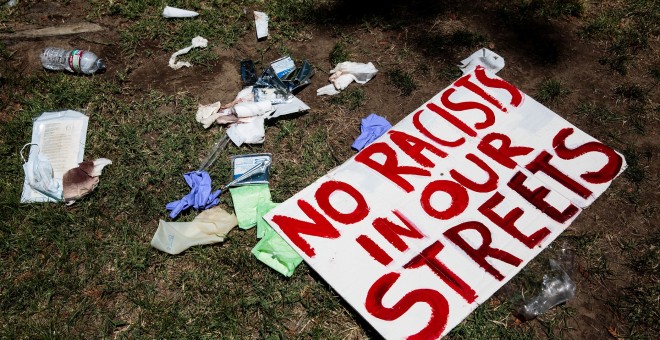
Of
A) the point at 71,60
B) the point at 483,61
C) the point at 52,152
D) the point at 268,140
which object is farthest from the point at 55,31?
the point at 483,61

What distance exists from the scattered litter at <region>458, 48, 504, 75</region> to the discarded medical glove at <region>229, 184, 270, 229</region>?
1.47 metres

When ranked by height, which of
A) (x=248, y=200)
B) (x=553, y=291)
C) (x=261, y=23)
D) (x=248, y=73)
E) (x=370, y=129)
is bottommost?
(x=553, y=291)

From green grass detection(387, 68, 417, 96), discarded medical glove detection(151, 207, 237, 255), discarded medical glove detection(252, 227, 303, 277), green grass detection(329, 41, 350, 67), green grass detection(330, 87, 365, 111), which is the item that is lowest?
discarded medical glove detection(252, 227, 303, 277)

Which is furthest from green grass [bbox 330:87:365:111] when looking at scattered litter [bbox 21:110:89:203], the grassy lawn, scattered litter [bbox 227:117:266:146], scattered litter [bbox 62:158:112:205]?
scattered litter [bbox 21:110:89:203]

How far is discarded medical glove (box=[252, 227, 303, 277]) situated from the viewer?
255 centimetres

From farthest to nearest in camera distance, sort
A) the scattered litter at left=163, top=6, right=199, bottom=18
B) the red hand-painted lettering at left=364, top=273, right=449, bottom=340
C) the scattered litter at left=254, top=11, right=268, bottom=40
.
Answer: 1. the scattered litter at left=163, top=6, right=199, bottom=18
2. the scattered litter at left=254, top=11, right=268, bottom=40
3. the red hand-painted lettering at left=364, top=273, right=449, bottom=340

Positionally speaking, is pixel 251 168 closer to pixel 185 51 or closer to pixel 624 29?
pixel 185 51

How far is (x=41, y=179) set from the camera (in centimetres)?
286

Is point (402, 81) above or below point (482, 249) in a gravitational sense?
above

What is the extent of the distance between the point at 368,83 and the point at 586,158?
1.29 metres

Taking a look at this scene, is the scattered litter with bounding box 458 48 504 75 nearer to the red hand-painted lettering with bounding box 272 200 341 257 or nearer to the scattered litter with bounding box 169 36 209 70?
the red hand-painted lettering with bounding box 272 200 341 257

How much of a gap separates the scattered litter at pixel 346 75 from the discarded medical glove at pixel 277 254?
39.9 inches

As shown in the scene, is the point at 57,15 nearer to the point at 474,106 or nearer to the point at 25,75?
the point at 25,75

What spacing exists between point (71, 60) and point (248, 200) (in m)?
1.55
